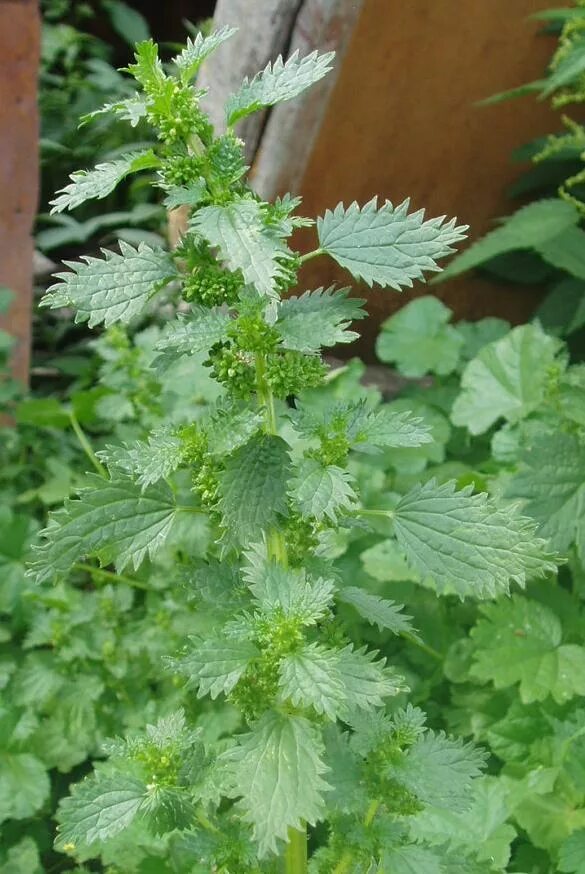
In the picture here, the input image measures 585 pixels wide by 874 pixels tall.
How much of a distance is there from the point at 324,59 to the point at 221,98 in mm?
1304

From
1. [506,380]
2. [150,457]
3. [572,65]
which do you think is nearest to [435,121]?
[572,65]

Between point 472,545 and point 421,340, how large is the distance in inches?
57.8

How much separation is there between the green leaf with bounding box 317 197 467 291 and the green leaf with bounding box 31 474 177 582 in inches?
11.2

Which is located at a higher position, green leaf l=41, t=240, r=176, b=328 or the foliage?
green leaf l=41, t=240, r=176, b=328

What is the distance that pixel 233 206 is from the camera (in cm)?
69

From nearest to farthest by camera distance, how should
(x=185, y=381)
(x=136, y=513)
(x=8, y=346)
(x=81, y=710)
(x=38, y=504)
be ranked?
(x=136, y=513)
(x=81, y=710)
(x=185, y=381)
(x=38, y=504)
(x=8, y=346)

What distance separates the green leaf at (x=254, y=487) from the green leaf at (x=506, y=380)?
3.53ft

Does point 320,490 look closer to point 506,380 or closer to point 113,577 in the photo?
point 113,577

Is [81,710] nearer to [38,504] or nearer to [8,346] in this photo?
[38,504]

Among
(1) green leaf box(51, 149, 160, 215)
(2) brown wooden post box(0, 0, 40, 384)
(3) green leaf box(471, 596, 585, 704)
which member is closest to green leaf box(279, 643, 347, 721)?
(1) green leaf box(51, 149, 160, 215)

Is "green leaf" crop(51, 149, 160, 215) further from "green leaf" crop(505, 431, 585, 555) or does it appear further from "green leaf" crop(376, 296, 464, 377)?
"green leaf" crop(376, 296, 464, 377)

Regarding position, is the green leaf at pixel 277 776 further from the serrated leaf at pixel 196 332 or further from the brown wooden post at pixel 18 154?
the brown wooden post at pixel 18 154

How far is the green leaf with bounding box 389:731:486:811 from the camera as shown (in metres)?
0.84

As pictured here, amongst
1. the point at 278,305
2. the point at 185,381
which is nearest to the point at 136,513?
the point at 278,305
